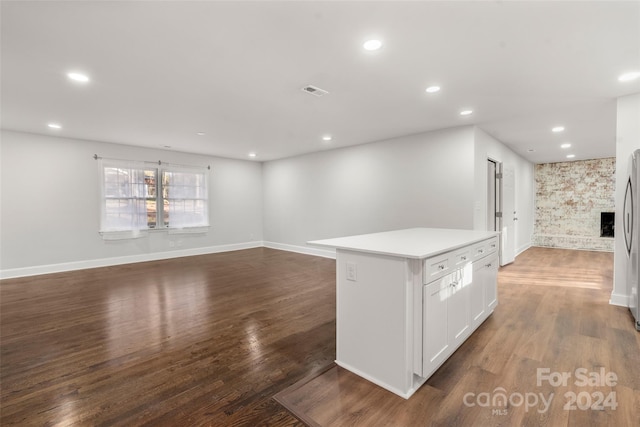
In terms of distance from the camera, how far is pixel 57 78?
2918mm

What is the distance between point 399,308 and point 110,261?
638cm

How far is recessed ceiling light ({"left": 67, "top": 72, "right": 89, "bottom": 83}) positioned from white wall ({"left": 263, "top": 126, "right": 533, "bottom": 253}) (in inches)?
180

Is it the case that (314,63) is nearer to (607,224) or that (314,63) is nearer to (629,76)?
(629,76)

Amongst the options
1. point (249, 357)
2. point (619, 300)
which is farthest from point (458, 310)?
point (619, 300)

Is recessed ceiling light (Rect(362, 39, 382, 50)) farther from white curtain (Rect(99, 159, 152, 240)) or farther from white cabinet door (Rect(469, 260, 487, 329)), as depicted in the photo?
white curtain (Rect(99, 159, 152, 240))

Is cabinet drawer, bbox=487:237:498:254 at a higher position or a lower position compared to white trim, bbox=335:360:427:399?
higher

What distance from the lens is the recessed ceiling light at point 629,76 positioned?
9.36ft

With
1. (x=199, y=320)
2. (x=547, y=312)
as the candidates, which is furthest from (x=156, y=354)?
(x=547, y=312)

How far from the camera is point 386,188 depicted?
19.0 ft

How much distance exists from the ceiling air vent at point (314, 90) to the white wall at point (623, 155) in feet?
11.4

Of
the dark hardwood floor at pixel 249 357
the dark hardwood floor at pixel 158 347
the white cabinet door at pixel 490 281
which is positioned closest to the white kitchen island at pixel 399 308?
the dark hardwood floor at pixel 249 357

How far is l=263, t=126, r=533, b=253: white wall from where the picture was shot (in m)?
4.78

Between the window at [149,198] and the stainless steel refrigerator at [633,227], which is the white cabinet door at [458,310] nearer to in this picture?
the stainless steel refrigerator at [633,227]

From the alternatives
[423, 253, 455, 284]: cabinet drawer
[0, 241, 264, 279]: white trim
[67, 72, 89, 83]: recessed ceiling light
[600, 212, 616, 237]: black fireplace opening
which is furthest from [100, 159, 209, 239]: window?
[600, 212, 616, 237]: black fireplace opening
